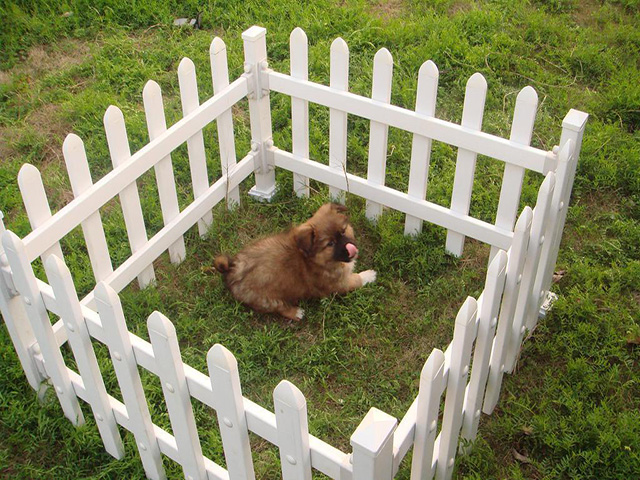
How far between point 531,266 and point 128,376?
201 cm

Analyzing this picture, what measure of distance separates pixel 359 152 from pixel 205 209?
139cm

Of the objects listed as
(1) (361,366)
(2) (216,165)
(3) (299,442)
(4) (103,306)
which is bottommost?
(1) (361,366)

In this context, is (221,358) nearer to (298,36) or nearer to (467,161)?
(467,161)

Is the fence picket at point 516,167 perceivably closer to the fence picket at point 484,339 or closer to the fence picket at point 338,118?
the fence picket at point 338,118

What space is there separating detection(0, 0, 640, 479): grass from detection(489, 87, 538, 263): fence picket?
47 cm

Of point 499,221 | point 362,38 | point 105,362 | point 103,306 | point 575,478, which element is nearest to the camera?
point 103,306

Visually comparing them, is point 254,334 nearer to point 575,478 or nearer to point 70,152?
point 70,152

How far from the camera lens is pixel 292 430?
2.67 m

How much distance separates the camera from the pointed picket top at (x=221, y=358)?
268cm

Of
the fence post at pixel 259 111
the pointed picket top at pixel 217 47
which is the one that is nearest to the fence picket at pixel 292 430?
the pointed picket top at pixel 217 47

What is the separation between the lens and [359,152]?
18.8 feet

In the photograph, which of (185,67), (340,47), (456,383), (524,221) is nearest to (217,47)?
(185,67)

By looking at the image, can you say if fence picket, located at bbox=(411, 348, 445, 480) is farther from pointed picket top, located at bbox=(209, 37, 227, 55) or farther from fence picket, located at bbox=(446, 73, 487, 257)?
pointed picket top, located at bbox=(209, 37, 227, 55)

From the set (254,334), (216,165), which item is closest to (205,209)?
(216,165)
